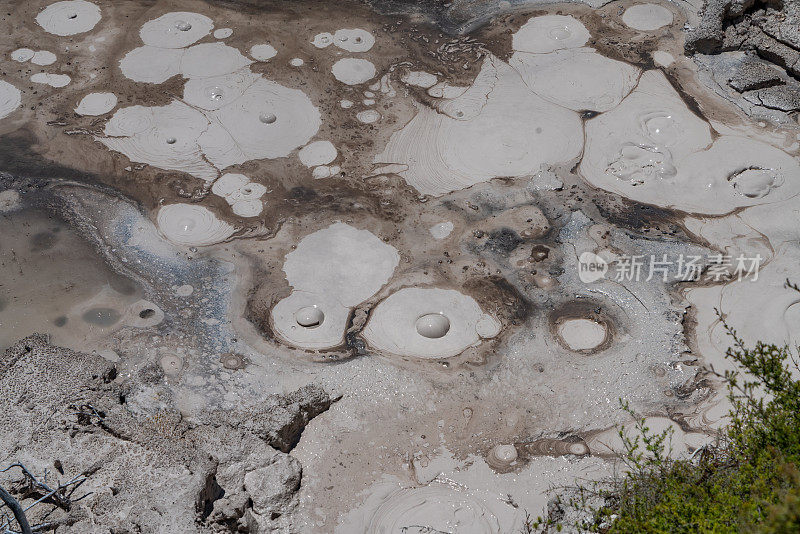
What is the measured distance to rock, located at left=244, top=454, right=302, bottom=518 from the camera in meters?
6.12

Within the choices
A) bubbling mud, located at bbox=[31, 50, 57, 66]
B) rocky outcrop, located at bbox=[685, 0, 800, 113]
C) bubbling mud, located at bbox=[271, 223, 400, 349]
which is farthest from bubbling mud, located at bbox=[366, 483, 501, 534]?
bubbling mud, located at bbox=[31, 50, 57, 66]

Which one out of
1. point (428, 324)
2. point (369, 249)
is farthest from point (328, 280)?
point (428, 324)

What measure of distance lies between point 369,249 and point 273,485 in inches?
119

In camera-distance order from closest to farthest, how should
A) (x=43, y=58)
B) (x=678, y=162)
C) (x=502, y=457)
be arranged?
(x=502, y=457) → (x=678, y=162) → (x=43, y=58)

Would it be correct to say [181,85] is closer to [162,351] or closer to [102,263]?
[102,263]

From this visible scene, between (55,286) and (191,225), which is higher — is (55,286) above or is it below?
below

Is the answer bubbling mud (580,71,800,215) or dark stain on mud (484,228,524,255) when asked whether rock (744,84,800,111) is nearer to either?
bubbling mud (580,71,800,215)

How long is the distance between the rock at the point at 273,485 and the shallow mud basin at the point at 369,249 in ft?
0.06

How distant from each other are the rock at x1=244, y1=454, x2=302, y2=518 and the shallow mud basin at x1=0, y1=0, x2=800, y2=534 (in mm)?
19

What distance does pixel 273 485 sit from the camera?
621 cm

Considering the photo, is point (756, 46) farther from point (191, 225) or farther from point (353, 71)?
point (191, 225)

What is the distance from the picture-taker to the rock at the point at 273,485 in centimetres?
612

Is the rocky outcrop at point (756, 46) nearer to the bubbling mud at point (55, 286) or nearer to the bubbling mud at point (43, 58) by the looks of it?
the bubbling mud at point (55, 286)

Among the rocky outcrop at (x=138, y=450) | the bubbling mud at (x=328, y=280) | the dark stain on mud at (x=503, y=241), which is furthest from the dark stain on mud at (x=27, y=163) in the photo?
the dark stain on mud at (x=503, y=241)
